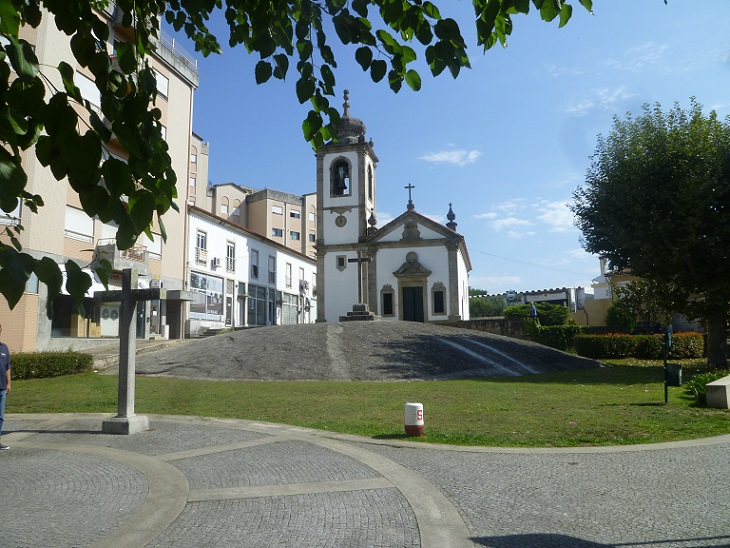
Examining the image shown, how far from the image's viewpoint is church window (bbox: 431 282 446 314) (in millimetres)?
40781

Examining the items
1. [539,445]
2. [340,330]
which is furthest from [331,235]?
[539,445]

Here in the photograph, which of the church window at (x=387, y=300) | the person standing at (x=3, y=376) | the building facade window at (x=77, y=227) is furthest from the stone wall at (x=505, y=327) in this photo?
the person standing at (x=3, y=376)

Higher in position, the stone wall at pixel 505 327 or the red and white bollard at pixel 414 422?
the stone wall at pixel 505 327

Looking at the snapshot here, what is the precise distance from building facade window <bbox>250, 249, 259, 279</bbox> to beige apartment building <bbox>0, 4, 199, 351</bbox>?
11.1 metres

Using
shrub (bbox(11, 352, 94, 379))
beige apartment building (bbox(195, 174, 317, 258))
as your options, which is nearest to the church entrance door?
beige apartment building (bbox(195, 174, 317, 258))

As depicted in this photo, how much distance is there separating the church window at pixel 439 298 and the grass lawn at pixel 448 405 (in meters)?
22.0

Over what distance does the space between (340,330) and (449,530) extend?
20.8 metres

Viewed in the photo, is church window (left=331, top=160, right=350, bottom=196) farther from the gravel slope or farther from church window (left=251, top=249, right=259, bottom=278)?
the gravel slope

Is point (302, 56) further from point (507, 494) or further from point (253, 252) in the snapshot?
point (253, 252)

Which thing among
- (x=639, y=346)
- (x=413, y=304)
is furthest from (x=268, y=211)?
(x=639, y=346)

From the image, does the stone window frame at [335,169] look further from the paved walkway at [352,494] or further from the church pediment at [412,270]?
the paved walkway at [352,494]

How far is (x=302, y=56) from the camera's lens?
3.88 m

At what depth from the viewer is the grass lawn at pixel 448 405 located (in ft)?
27.5

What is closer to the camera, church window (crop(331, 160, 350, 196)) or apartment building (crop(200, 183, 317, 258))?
church window (crop(331, 160, 350, 196))
